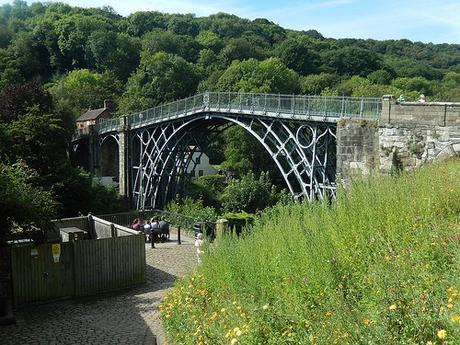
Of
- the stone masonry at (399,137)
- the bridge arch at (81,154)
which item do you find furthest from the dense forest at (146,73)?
the stone masonry at (399,137)

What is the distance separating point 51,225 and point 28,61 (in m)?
69.9

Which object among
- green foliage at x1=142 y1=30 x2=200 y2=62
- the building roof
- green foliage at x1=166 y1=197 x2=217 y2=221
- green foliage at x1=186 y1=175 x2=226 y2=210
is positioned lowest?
green foliage at x1=186 y1=175 x2=226 y2=210

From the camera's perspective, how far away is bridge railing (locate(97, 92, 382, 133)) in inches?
691

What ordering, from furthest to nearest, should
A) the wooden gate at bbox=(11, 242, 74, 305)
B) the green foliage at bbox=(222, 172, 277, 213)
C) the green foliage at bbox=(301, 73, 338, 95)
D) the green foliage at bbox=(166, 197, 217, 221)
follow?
1. the green foliage at bbox=(301, 73, 338, 95)
2. the green foliage at bbox=(222, 172, 277, 213)
3. the green foliage at bbox=(166, 197, 217, 221)
4. the wooden gate at bbox=(11, 242, 74, 305)

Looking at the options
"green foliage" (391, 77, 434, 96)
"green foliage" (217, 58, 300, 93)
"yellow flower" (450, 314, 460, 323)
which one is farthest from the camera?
"green foliage" (391, 77, 434, 96)

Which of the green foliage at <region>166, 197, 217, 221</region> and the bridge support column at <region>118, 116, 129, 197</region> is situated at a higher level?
the bridge support column at <region>118, 116, 129, 197</region>

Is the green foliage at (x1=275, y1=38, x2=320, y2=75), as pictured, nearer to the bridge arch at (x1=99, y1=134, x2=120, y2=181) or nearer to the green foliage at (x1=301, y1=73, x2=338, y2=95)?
the green foliage at (x1=301, y1=73, x2=338, y2=95)

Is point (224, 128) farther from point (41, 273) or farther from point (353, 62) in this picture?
point (353, 62)

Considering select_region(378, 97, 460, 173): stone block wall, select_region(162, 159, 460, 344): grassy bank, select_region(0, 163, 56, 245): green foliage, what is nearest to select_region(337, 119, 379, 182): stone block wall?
select_region(378, 97, 460, 173): stone block wall

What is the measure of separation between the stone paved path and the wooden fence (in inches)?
13.1

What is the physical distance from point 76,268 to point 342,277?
31.3 ft

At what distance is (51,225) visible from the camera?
13.5 m

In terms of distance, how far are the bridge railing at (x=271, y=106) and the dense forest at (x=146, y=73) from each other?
20.9 ft

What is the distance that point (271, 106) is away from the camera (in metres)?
23.1
